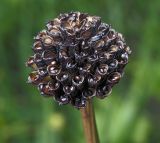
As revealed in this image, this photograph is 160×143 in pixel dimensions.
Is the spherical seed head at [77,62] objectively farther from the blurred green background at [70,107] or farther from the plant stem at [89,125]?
the blurred green background at [70,107]

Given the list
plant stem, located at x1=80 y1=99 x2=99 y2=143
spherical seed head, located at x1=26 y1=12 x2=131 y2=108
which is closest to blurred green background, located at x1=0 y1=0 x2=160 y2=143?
spherical seed head, located at x1=26 y1=12 x2=131 y2=108

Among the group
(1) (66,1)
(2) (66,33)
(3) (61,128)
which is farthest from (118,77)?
(1) (66,1)

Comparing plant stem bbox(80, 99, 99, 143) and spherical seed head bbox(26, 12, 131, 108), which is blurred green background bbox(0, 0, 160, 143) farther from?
plant stem bbox(80, 99, 99, 143)

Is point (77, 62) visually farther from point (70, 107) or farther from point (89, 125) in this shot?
point (70, 107)

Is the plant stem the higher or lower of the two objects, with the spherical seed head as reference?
lower

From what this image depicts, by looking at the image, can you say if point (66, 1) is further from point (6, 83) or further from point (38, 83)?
point (38, 83)

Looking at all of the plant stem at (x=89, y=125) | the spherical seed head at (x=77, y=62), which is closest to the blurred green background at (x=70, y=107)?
the spherical seed head at (x=77, y=62)
